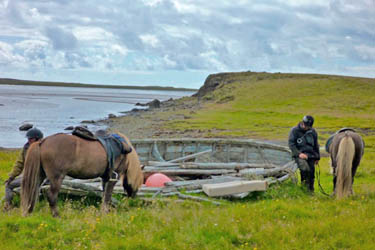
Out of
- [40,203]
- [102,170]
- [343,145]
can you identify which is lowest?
[40,203]

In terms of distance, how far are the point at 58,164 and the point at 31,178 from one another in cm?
59

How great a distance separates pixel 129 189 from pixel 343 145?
17.9ft

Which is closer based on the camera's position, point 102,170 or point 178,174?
point 102,170

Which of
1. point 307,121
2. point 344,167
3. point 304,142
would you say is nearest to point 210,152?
point 304,142

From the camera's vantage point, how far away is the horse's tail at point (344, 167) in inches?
381

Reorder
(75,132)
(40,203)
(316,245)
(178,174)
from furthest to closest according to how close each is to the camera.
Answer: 1. (178,174)
2. (40,203)
3. (75,132)
4. (316,245)

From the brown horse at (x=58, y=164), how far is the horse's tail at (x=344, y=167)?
5.60m

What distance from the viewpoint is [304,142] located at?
35.6ft

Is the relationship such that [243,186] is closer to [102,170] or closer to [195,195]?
[195,195]

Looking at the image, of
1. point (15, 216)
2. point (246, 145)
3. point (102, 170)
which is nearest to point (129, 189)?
point (102, 170)

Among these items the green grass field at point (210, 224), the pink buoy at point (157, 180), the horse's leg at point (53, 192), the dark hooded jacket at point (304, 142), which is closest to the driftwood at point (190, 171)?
the pink buoy at point (157, 180)

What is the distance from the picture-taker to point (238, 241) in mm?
7070

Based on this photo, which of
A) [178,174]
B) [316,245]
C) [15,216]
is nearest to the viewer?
[316,245]

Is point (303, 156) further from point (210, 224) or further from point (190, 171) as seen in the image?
point (210, 224)
